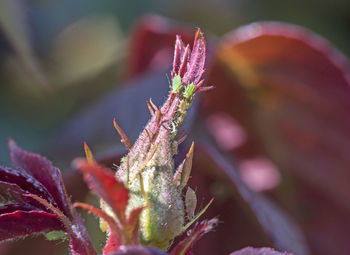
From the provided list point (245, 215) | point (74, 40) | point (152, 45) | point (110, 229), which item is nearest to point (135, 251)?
point (110, 229)

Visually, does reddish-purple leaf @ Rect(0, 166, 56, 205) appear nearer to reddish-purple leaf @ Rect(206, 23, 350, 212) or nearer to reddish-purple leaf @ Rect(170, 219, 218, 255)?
reddish-purple leaf @ Rect(170, 219, 218, 255)

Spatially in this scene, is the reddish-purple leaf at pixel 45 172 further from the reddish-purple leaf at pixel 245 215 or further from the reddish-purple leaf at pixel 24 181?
the reddish-purple leaf at pixel 245 215

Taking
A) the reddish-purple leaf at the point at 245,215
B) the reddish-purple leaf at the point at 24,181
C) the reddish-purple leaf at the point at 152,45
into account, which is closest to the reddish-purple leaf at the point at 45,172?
the reddish-purple leaf at the point at 24,181

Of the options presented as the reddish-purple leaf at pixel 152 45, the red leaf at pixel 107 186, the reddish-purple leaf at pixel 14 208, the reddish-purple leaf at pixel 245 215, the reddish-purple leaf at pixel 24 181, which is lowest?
the reddish-purple leaf at pixel 245 215

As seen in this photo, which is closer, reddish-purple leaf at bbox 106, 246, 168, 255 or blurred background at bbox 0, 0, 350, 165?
reddish-purple leaf at bbox 106, 246, 168, 255

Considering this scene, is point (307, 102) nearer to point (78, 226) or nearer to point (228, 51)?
point (228, 51)

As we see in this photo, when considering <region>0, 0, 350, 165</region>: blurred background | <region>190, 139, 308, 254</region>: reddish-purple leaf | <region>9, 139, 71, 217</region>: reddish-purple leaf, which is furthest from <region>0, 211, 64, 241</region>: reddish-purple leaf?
<region>0, 0, 350, 165</region>: blurred background

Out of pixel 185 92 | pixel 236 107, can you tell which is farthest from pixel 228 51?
pixel 185 92
